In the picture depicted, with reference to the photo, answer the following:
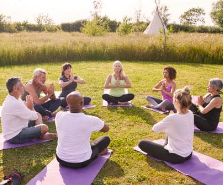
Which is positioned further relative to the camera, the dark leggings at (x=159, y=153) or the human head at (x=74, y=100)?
the dark leggings at (x=159, y=153)

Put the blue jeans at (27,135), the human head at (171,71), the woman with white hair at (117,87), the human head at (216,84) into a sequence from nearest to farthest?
the blue jeans at (27,135)
the human head at (216,84)
the human head at (171,71)
the woman with white hair at (117,87)

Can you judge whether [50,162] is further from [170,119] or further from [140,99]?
[140,99]

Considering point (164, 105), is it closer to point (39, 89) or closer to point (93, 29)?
point (39, 89)

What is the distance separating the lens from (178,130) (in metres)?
3.31

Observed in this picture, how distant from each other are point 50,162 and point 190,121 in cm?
195

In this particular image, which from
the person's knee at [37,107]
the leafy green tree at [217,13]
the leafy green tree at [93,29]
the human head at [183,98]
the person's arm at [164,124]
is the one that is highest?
the leafy green tree at [217,13]

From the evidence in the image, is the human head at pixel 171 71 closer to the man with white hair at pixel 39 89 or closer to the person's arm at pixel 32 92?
the man with white hair at pixel 39 89

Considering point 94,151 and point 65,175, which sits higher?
point 94,151

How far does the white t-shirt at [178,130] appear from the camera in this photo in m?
3.29

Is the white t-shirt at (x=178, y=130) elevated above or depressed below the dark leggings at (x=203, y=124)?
above

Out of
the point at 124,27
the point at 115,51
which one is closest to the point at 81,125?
the point at 115,51

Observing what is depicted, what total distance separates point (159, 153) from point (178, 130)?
0.47 m

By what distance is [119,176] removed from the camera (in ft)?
10.8

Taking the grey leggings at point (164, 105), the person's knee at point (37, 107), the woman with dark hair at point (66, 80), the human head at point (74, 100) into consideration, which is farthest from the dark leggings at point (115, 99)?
the human head at point (74, 100)
